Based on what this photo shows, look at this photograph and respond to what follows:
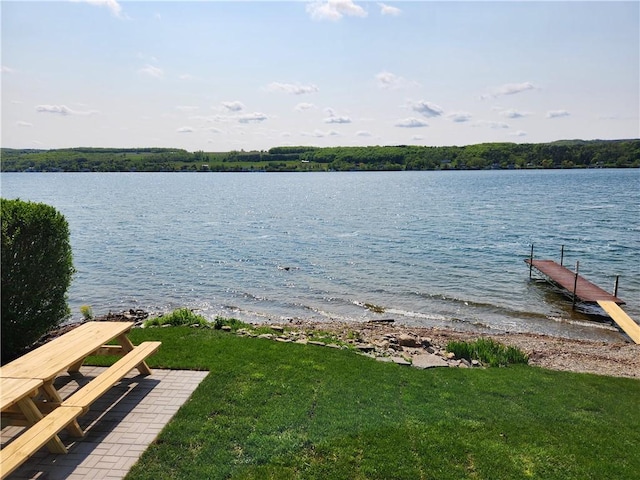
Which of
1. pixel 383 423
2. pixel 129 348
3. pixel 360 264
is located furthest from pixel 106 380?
pixel 360 264

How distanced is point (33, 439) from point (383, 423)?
5.22 metres

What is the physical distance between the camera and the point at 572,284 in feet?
78.8

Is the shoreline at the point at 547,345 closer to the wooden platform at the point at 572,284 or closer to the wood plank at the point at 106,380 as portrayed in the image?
the wooden platform at the point at 572,284

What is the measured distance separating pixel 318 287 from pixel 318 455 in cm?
1803

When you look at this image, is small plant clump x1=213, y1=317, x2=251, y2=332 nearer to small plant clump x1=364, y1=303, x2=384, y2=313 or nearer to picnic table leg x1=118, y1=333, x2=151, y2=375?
picnic table leg x1=118, y1=333, x2=151, y2=375

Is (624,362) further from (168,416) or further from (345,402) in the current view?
(168,416)

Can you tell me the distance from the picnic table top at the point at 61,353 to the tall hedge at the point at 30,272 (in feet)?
7.49

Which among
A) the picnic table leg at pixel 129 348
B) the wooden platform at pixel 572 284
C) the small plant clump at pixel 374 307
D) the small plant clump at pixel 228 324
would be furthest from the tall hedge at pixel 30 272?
the wooden platform at pixel 572 284

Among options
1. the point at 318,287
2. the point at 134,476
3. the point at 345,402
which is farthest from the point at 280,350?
the point at 318,287

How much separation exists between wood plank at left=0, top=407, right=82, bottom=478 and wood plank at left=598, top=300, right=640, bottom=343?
63.5 feet

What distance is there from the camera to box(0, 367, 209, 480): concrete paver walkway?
6195 millimetres

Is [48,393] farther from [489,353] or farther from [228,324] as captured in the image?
[489,353]

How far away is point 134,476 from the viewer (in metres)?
6.03

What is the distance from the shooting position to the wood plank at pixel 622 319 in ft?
57.8
